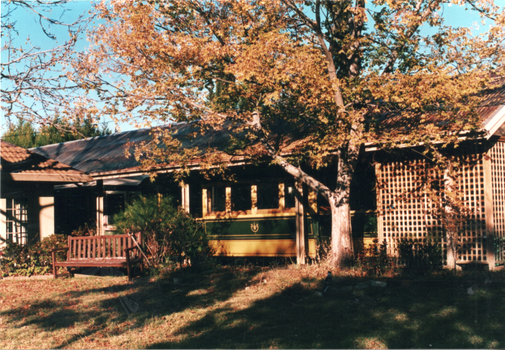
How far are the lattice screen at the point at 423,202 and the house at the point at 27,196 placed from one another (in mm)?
9023

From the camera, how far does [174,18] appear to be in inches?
436

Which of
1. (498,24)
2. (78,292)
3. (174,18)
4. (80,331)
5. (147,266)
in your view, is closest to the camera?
(80,331)

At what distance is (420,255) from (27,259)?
394 inches

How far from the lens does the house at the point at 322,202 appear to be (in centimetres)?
1014

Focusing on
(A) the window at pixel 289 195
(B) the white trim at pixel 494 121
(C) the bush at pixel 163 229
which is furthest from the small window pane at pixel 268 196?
(B) the white trim at pixel 494 121

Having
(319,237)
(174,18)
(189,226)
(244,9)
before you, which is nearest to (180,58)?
(174,18)

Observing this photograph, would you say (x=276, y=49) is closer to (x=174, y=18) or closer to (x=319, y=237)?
(x=174, y=18)

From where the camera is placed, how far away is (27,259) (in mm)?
12688

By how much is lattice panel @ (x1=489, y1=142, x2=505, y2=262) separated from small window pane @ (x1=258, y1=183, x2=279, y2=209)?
557 cm

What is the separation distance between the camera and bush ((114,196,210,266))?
1236 centimetres

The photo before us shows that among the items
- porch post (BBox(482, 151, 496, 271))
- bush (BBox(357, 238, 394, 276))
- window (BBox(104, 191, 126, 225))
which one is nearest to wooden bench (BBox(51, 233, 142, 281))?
window (BBox(104, 191, 126, 225))

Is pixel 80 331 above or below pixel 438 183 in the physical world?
below

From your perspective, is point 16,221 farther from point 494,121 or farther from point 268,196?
point 494,121

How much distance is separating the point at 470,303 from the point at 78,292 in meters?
7.66
